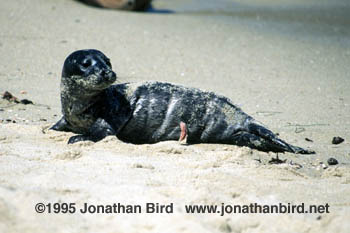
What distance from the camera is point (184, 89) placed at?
16.8 ft

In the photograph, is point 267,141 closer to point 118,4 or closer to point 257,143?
point 257,143

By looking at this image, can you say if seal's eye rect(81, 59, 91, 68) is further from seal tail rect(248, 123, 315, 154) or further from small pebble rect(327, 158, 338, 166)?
small pebble rect(327, 158, 338, 166)

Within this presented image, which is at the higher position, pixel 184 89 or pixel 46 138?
pixel 184 89

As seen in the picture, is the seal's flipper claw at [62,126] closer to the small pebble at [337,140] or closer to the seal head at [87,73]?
the seal head at [87,73]

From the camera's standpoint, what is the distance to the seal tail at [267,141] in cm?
490

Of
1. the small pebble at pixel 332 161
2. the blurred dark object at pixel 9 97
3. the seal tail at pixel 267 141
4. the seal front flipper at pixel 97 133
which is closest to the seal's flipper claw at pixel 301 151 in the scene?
the seal tail at pixel 267 141

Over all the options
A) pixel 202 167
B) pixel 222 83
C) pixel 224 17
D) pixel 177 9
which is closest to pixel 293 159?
pixel 202 167

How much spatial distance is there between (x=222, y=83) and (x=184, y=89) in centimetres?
232

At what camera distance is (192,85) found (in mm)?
7262

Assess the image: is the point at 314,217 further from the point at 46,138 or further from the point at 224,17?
the point at 224,17

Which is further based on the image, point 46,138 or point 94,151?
point 46,138

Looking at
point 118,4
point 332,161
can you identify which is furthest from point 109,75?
point 118,4

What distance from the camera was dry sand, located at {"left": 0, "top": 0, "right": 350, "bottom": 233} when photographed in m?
3.29

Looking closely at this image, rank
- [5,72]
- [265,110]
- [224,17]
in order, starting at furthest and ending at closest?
[224,17] → [5,72] → [265,110]
